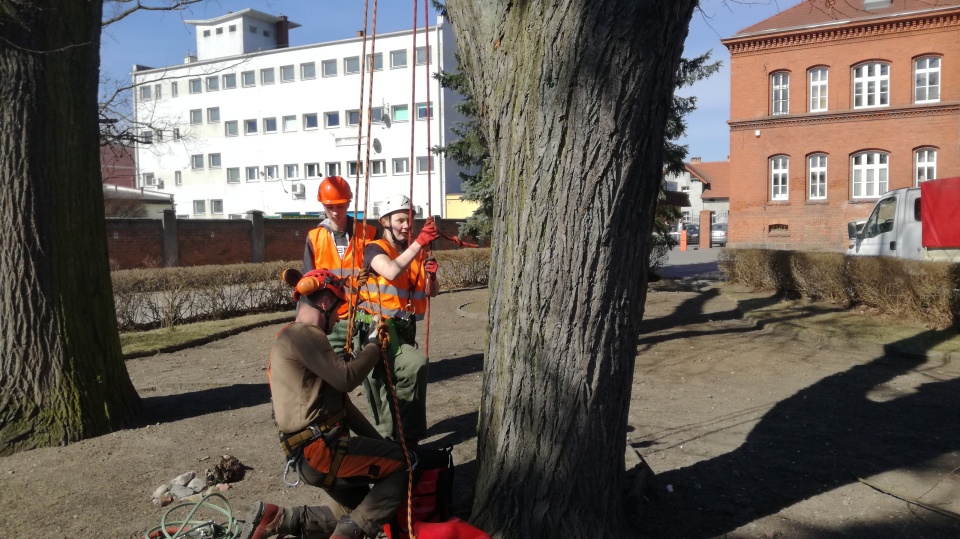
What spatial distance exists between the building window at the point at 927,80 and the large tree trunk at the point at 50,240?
112 feet

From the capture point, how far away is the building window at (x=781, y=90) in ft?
113

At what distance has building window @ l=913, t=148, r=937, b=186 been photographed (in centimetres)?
3222

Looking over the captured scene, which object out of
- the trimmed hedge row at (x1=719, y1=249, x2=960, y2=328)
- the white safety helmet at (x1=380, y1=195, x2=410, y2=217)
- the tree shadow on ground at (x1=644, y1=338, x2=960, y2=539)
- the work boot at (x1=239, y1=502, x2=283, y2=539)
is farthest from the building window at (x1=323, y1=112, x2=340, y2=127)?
the work boot at (x1=239, y1=502, x2=283, y2=539)

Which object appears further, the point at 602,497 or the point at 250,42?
the point at 250,42

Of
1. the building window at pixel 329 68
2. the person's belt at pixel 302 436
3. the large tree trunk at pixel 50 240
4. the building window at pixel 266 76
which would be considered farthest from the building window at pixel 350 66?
the person's belt at pixel 302 436

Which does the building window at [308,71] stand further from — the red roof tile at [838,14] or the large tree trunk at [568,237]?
the large tree trunk at [568,237]

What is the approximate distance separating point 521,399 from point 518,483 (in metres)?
0.38

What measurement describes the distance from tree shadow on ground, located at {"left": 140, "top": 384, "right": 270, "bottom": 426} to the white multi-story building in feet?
121

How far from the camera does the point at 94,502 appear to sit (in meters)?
4.55

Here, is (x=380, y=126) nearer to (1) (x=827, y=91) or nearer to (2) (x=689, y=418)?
(1) (x=827, y=91)

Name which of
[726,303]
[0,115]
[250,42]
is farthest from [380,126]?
[0,115]

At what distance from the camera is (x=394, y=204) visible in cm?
509

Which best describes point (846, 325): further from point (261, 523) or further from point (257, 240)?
point (257, 240)

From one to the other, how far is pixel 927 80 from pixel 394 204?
33663 millimetres
